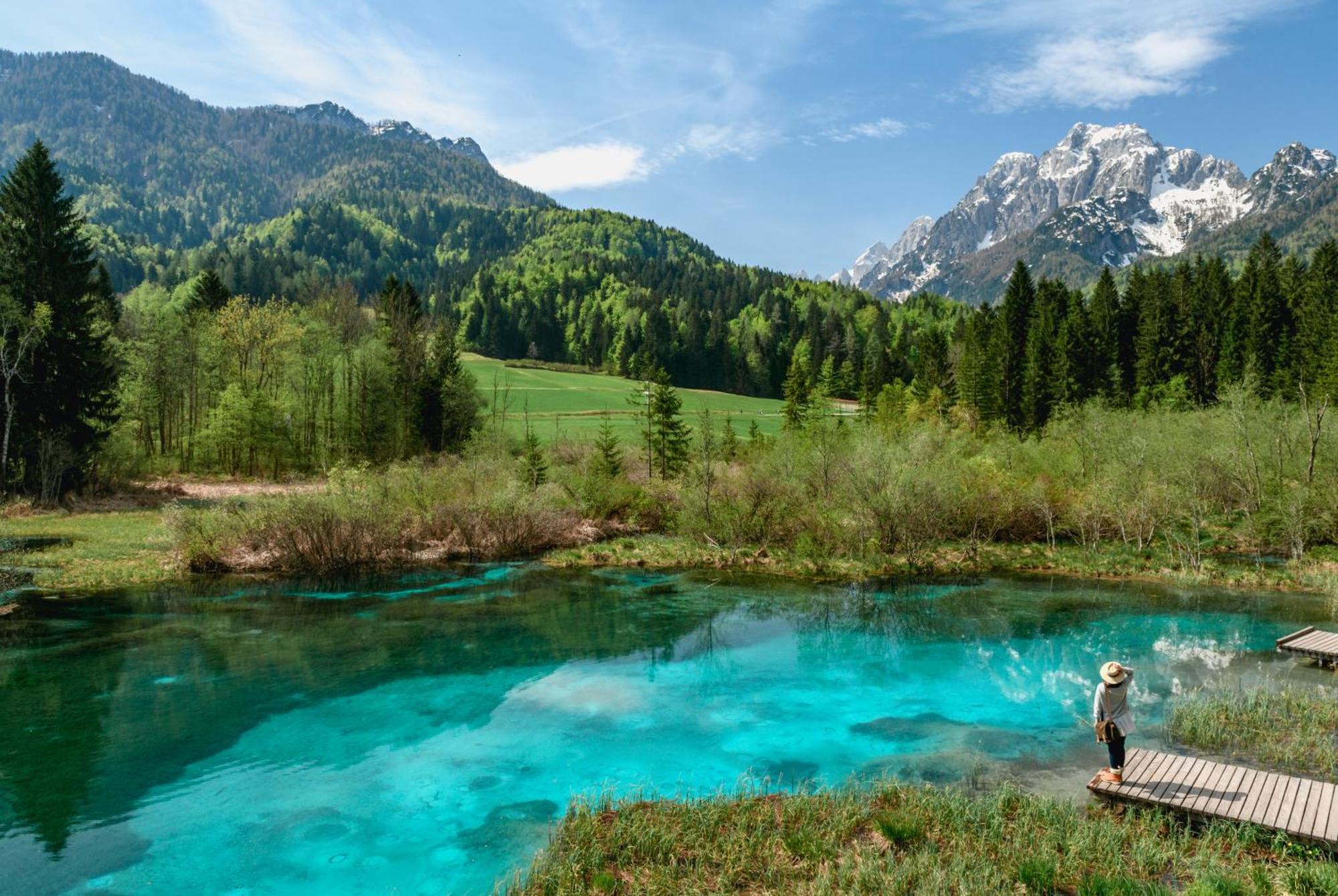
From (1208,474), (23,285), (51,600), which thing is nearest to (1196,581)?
(1208,474)

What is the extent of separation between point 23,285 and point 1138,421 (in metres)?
60.2

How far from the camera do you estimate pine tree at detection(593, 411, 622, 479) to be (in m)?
43.8

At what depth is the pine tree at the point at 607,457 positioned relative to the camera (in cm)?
4375

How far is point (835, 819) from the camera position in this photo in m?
Answer: 11.0

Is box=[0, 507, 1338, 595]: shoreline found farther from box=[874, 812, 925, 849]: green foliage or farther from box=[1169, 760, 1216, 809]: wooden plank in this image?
box=[874, 812, 925, 849]: green foliage

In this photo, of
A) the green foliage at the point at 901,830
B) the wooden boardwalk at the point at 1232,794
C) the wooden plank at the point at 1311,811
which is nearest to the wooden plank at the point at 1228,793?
the wooden boardwalk at the point at 1232,794

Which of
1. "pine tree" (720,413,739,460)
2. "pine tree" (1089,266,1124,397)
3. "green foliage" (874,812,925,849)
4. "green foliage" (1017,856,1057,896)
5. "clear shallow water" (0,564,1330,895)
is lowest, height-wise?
"clear shallow water" (0,564,1330,895)

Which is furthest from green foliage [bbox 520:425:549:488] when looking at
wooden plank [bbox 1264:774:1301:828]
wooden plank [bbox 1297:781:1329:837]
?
wooden plank [bbox 1297:781:1329:837]

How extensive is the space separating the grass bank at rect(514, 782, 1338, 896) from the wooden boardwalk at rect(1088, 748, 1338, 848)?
0.26m

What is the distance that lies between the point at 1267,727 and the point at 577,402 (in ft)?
284

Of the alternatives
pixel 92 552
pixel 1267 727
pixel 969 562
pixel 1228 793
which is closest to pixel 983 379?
pixel 969 562

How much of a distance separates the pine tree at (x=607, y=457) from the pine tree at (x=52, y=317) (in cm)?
2724

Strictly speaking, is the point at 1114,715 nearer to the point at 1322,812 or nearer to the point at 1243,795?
the point at 1243,795

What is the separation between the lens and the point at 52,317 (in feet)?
133
